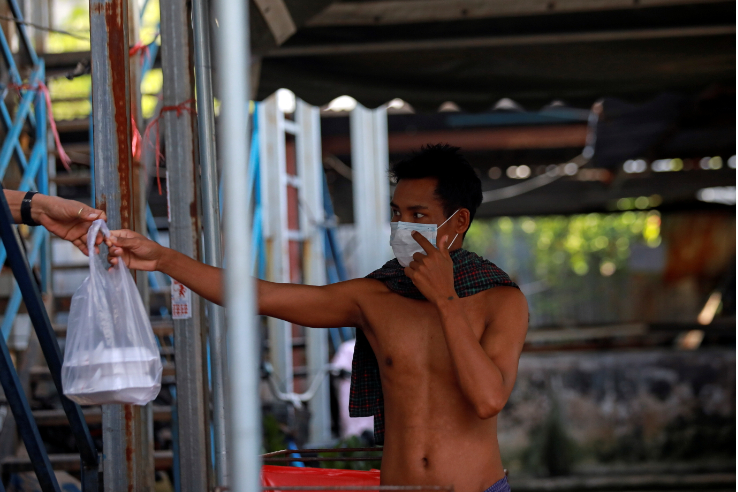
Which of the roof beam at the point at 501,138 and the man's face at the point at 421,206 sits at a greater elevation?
the roof beam at the point at 501,138

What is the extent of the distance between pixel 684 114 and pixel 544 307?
9.18 metres

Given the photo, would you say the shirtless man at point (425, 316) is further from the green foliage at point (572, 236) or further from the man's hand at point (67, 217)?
the green foliage at point (572, 236)

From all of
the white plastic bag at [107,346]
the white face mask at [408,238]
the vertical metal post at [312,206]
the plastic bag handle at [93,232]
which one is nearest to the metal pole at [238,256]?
the white plastic bag at [107,346]

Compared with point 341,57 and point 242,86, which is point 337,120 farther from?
point 242,86

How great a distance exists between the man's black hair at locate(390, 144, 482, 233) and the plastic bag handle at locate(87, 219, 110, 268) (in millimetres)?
937

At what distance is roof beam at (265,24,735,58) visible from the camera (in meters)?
3.98

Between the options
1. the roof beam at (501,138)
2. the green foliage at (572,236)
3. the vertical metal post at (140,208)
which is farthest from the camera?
the green foliage at (572,236)

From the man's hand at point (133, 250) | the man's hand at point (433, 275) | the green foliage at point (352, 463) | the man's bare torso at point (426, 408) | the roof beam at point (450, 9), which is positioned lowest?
the green foliage at point (352, 463)

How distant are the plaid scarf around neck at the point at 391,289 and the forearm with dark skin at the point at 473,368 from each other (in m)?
0.38

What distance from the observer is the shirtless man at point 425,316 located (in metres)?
2.04

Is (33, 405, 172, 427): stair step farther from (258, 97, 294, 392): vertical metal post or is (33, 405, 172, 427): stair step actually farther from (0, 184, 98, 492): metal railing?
(258, 97, 294, 392): vertical metal post

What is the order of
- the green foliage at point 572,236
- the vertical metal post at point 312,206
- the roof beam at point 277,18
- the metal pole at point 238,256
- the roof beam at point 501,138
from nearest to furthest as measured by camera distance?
the metal pole at point 238,256 < the roof beam at point 277,18 < the vertical metal post at point 312,206 < the roof beam at point 501,138 < the green foliage at point 572,236

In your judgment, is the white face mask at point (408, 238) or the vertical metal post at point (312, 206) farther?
the vertical metal post at point (312, 206)

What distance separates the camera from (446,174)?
233 cm
